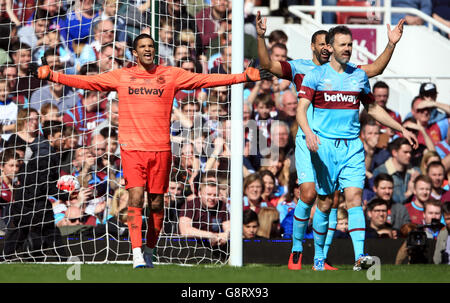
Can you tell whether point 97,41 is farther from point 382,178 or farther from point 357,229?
point 357,229

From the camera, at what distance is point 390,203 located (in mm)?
11688

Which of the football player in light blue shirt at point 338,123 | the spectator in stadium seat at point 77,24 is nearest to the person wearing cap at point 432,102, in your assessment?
the football player in light blue shirt at point 338,123

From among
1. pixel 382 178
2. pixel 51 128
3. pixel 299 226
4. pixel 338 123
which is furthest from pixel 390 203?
pixel 51 128

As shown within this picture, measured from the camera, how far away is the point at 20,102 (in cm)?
1202

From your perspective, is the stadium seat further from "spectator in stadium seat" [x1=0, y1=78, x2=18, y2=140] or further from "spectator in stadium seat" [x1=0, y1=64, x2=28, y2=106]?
"spectator in stadium seat" [x1=0, y1=78, x2=18, y2=140]

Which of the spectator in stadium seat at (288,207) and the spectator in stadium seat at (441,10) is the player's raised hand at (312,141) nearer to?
the spectator in stadium seat at (288,207)

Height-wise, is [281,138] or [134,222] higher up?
[281,138]

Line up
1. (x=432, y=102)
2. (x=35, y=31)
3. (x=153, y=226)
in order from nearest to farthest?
(x=153, y=226) < (x=35, y=31) < (x=432, y=102)

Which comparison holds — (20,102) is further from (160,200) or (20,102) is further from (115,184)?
(160,200)

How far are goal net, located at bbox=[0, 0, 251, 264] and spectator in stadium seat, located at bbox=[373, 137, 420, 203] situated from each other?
2127mm

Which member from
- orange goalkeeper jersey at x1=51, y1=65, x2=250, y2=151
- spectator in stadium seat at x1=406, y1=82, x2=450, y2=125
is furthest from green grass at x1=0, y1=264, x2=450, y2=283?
spectator in stadium seat at x1=406, y1=82, x2=450, y2=125

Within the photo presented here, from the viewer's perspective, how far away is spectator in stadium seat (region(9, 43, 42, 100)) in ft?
38.6

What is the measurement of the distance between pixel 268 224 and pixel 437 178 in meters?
2.46

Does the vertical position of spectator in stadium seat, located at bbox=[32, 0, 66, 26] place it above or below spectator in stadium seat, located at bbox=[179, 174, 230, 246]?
above
